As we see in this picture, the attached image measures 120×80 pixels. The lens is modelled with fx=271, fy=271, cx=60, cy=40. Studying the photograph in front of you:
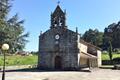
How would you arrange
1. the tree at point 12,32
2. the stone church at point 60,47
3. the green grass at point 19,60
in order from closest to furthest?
the tree at point 12,32 < the stone church at point 60,47 < the green grass at point 19,60

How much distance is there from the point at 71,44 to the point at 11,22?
1822 centimetres

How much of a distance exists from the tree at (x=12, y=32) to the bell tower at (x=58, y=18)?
1697 cm

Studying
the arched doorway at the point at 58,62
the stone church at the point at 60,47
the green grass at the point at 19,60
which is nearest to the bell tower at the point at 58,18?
the stone church at the point at 60,47

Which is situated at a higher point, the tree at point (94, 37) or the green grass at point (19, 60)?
the tree at point (94, 37)

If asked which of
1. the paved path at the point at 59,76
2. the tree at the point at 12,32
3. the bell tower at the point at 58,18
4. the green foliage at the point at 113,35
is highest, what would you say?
the green foliage at the point at 113,35

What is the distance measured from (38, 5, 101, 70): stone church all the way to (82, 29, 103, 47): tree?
2714 inches

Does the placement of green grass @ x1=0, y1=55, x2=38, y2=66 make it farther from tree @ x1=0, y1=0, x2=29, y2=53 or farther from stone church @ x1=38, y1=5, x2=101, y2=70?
tree @ x1=0, y1=0, x2=29, y2=53

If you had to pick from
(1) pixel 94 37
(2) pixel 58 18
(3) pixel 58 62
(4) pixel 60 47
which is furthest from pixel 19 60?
(1) pixel 94 37

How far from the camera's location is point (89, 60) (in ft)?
170

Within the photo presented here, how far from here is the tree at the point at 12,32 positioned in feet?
95.2

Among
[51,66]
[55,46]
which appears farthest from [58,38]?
[51,66]

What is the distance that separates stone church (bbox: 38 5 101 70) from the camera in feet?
154

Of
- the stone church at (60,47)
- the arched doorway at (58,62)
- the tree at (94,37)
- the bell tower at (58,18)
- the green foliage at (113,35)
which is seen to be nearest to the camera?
the stone church at (60,47)

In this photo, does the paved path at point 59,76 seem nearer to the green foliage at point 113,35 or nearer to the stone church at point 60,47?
the stone church at point 60,47
